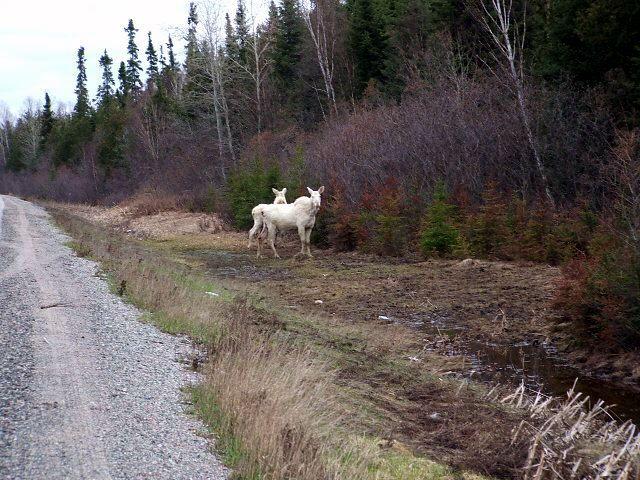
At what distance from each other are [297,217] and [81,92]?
8846cm

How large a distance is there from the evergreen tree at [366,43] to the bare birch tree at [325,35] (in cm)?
145

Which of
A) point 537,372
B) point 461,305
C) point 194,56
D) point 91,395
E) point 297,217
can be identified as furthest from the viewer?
point 194,56

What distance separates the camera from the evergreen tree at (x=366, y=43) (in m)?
44.0

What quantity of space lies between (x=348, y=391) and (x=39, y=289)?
7757 mm

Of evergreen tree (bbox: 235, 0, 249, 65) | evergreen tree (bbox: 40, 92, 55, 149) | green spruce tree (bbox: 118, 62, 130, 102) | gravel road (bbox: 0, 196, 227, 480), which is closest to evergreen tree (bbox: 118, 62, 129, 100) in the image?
green spruce tree (bbox: 118, 62, 130, 102)

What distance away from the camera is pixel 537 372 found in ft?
37.3

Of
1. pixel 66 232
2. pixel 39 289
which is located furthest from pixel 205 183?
pixel 39 289

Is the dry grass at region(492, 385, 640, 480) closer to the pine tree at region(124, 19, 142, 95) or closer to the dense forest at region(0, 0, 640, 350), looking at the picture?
the dense forest at region(0, 0, 640, 350)

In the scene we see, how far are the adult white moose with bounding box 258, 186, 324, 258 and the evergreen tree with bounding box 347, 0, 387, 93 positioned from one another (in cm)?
2062

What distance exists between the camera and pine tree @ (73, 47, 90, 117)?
3902 inches

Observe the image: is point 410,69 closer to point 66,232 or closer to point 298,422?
point 66,232

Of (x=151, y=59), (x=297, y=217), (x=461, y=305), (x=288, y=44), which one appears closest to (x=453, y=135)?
(x=297, y=217)

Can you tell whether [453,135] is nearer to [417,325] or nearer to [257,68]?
[417,325]

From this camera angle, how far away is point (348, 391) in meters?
9.63
